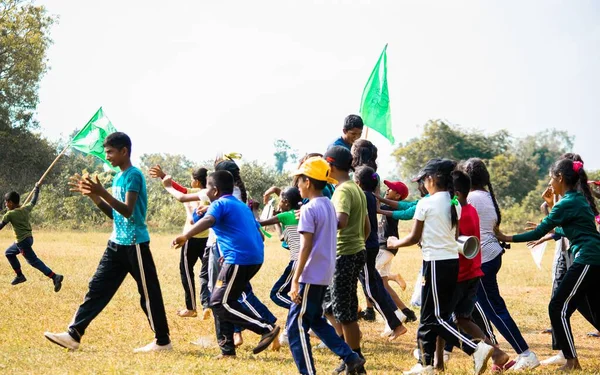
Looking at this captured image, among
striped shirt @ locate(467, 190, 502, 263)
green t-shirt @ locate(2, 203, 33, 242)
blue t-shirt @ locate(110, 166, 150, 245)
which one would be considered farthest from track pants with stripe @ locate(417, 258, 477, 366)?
green t-shirt @ locate(2, 203, 33, 242)

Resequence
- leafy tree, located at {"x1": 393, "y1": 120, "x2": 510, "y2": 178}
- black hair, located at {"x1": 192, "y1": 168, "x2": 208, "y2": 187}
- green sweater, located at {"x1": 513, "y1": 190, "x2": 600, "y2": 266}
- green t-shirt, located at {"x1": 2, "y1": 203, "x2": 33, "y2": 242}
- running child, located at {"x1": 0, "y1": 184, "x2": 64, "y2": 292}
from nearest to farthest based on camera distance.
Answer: green sweater, located at {"x1": 513, "y1": 190, "x2": 600, "y2": 266} → black hair, located at {"x1": 192, "y1": 168, "x2": 208, "y2": 187} → running child, located at {"x1": 0, "y1": 184, "x2": 64, "y2": 292} → green t-shirt, located at {"x1": 2, "y1": 203, "x2": 33, "y2": 242} → leafy tree, located at {"x1": 393, "y1": 120, "x2": 510, "y2": 178}

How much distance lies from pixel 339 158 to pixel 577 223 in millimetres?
2086

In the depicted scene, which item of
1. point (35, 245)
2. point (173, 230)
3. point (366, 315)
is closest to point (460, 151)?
point (173, 230)

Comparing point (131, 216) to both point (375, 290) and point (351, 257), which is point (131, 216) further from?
point (375, 290)

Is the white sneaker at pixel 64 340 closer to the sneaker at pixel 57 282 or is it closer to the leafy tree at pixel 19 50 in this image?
the sneaker at pixel 57 282

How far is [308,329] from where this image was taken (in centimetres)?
543

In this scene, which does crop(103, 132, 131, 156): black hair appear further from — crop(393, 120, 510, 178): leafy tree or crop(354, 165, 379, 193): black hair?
crop(393, 120, 510, 178): leafy tree

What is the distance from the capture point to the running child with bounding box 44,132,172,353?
666 centimetres

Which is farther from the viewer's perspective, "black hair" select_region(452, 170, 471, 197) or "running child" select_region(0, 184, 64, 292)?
"running child" select_region(0, 184, 64, 292)

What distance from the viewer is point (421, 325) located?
5898 mm

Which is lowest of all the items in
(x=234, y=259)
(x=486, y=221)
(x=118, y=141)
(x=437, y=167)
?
(x=234, y=259)

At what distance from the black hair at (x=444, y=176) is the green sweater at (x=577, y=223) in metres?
0.92

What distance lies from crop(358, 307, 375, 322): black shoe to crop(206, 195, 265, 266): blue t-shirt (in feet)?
10.5

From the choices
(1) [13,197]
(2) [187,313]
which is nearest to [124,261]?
(2) [187,313]
